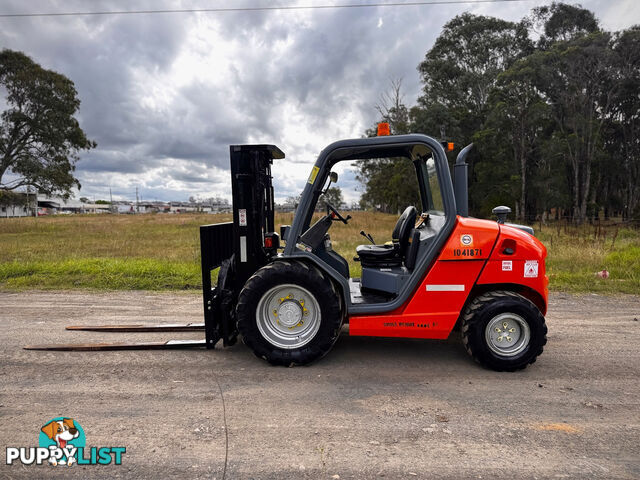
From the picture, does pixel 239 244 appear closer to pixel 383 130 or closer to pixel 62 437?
pixel 383 130

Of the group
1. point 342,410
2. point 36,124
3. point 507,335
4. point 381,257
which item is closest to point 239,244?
point 381,257

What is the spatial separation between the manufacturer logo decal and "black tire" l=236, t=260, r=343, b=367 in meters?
2.08

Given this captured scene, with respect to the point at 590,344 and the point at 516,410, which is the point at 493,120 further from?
the point at 516,410

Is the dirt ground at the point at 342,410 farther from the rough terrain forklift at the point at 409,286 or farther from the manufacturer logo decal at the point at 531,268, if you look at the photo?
the manufacturer logo decal at the point at 531,268

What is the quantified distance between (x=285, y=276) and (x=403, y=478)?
2.37 metres

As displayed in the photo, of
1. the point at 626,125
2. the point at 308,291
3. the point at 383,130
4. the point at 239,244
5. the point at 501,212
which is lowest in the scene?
the point at 308,291

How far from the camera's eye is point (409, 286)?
4.59 meters

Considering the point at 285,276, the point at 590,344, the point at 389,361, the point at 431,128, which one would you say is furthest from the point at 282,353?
the point at 431,128

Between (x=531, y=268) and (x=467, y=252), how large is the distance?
2.48 feet

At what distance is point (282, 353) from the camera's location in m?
4.70

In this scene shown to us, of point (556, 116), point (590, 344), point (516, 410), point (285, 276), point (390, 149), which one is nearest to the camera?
point (516, 410)

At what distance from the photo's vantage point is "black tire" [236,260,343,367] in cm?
459

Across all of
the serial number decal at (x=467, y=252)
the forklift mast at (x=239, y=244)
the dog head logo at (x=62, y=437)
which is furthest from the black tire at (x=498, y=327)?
the dog head logo at (x=62, y=437)

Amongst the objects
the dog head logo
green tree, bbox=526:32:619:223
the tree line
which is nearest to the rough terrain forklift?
the dog head logo
